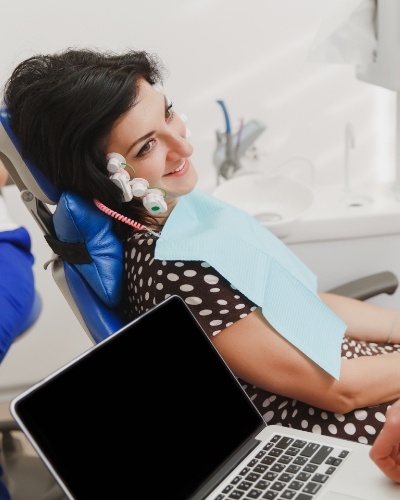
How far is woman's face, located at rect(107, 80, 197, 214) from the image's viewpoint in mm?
1188

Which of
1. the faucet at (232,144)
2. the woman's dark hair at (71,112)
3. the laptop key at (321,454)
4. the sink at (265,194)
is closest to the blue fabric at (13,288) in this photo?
the woman's dark hair at (71,112)

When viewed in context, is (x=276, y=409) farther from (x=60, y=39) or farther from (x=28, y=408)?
(x=60, y=39)

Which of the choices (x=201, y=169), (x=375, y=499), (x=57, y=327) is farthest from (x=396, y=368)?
(x=57, y=327)

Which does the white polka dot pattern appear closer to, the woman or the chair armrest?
the woman

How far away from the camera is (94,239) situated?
47.0 inches

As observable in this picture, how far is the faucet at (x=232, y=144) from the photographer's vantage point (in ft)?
7.18

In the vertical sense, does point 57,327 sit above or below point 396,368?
below

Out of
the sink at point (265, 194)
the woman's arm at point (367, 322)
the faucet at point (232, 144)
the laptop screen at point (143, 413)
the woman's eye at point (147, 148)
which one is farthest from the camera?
the faucet at point (232, 144)

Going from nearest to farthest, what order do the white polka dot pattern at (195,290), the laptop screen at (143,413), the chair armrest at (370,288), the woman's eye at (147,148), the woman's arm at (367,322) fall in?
the laptop screen at (143,413) → the white polka dot pattern at (195,290) → the woman's eye at (147,148) → the woman's arm at (367,322) → the chair armrest at (370,288)

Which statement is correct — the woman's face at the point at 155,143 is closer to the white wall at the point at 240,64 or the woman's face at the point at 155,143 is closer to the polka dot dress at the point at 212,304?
the polka dot dress at the point at 212,304

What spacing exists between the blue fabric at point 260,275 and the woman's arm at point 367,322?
0.85 ft

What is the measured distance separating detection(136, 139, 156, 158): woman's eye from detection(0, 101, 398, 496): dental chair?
0.42 ft

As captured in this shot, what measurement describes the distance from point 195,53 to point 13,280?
44.8 inches

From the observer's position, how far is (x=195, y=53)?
2.35 meters
